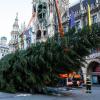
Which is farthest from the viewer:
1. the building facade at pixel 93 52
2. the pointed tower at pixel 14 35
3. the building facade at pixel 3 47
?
the building facade at pixel 3 47

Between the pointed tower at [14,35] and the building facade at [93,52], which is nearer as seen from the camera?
the building facade at [93,52]

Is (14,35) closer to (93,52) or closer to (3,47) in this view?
(93,52)

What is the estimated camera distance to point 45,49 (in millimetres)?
22766

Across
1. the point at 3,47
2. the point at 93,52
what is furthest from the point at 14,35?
the point at 3,47

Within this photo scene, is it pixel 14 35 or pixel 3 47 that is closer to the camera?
pixel 14 35

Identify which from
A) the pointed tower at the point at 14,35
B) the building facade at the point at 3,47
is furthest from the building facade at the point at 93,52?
the building facade at the point at 3,47

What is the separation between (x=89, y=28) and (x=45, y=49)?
3745 mm

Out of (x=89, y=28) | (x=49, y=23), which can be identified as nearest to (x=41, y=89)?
(x=89, y=28)

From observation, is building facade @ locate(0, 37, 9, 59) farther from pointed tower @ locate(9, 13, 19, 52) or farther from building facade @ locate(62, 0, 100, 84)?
building facade @ locate(62, 0, 100, 84)

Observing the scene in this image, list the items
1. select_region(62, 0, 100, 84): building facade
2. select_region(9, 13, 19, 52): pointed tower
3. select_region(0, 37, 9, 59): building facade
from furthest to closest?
1. select_region(0, 37, 9, 59): building facade
2. select_region(9, 13, 19, 52): pointed tower
3. select_region(62, 0, 100, 84): building facade

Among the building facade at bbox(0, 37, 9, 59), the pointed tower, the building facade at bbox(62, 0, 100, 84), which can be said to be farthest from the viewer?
the building facade at bbox(0, 37, 9, 59)

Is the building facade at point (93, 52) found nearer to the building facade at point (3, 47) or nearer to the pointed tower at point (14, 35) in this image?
the pointed tower at point (14, 35)

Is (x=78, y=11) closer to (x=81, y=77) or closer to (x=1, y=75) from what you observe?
(x=81, y=77)

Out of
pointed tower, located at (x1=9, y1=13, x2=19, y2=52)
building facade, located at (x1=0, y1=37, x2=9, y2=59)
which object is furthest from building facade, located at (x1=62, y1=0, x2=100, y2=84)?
building facade, located at (x1=0, y1=37, x2=9, y2=59)
